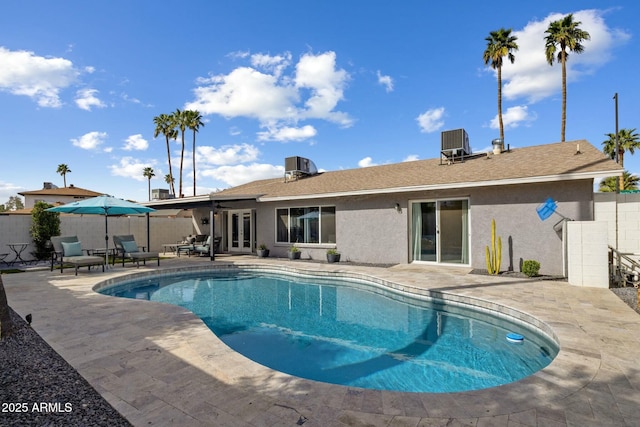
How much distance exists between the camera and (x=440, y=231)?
38.9ft

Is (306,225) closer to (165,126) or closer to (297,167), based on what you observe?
(297,167)

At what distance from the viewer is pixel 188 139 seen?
3653 cm

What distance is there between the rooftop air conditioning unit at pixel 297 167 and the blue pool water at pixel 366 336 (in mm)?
9895

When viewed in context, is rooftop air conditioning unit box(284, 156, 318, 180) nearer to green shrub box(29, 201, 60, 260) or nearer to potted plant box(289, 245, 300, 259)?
potted plant box(289, 245, 300, 259)

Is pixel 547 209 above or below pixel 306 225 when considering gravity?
above

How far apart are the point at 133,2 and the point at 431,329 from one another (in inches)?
502

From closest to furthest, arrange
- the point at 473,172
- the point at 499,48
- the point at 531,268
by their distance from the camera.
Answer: the point at 531,268 → the point at 473,172 → the point at 499,48

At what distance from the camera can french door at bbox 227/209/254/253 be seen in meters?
17.7

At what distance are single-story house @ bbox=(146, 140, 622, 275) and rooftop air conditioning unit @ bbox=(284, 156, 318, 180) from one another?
97cm

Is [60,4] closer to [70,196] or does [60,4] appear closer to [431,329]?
[431,329]

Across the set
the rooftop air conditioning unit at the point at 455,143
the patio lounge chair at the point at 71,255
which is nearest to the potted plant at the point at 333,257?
the rooftop air conditioning unit at the point at 455,143

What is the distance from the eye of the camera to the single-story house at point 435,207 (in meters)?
9.68

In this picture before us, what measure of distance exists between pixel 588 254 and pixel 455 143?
685cm

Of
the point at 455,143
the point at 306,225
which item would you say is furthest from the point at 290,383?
the point at 455,143
